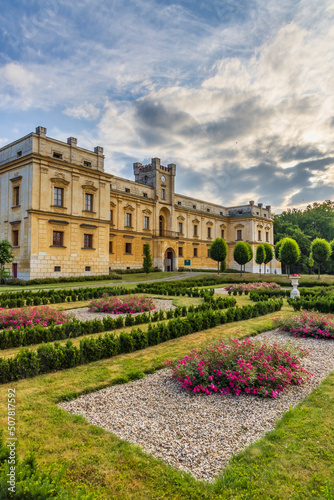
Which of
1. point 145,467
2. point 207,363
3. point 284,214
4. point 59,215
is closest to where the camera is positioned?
point 145,467

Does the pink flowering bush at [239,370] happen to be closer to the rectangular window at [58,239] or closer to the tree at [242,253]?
the rectangular window at [58,239]

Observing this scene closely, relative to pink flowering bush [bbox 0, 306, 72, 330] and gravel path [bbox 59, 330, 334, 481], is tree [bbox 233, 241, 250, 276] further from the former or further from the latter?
gravel path [bbox 59, 330, 334, 481]

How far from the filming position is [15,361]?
509cm

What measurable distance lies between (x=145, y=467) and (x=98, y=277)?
2300 cm

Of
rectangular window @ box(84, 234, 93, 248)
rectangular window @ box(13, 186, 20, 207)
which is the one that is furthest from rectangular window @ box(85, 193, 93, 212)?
rectangular window @ box(13, 186, 20, 207)

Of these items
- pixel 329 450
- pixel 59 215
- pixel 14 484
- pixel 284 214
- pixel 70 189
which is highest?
pixel 284 214

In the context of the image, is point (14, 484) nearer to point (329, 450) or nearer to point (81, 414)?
point (81, 414)

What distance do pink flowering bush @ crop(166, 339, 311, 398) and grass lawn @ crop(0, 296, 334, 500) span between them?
497 mm

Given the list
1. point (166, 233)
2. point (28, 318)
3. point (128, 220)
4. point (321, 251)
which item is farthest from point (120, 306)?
point (166, 233)

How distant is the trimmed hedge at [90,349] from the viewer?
16.7 feet

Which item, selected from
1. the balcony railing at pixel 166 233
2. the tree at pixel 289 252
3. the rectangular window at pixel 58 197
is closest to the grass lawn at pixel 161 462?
the rectangular window at pixel 58 197

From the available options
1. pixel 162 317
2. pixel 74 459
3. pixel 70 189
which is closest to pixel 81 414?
pixel 74 459

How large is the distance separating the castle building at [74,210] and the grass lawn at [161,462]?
20516 mm

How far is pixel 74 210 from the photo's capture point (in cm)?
2570
